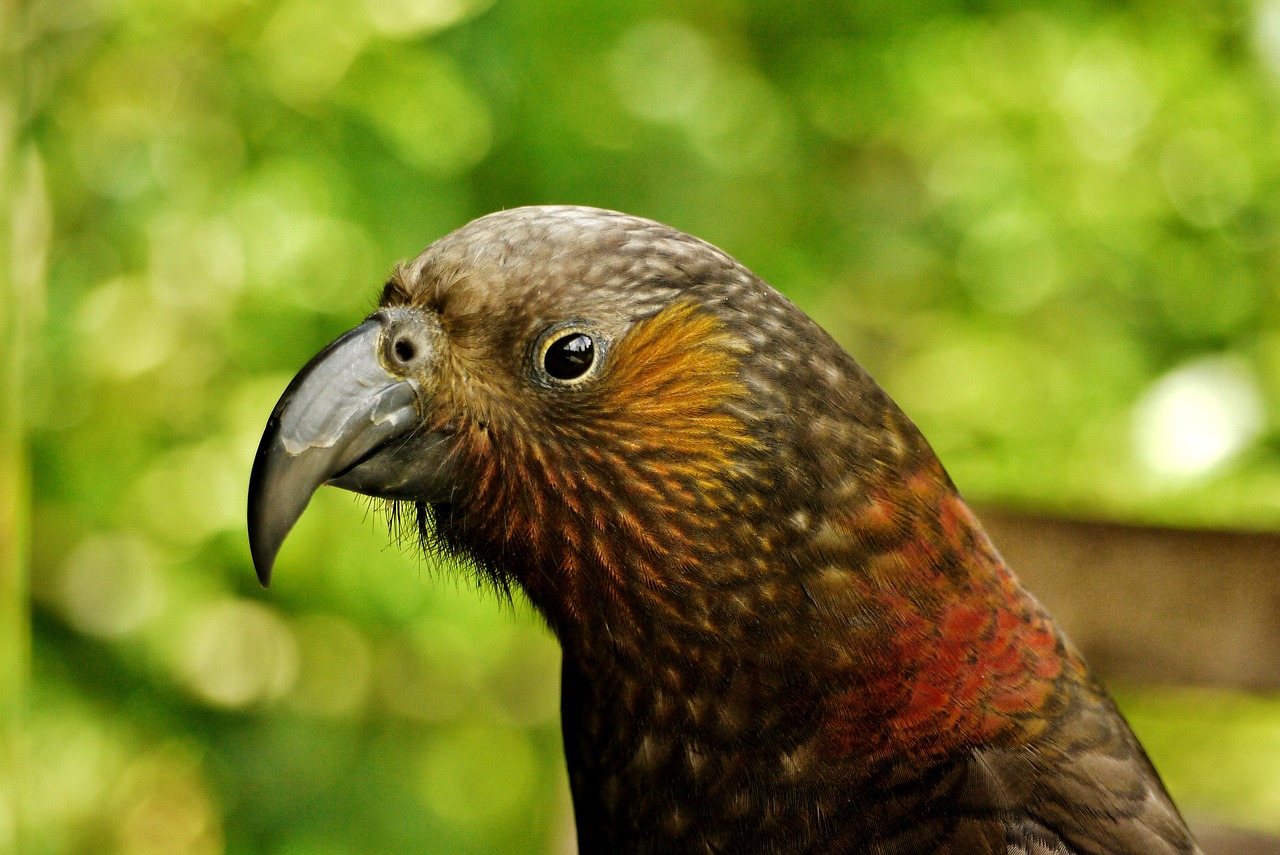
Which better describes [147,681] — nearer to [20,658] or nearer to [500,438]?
[20,658]

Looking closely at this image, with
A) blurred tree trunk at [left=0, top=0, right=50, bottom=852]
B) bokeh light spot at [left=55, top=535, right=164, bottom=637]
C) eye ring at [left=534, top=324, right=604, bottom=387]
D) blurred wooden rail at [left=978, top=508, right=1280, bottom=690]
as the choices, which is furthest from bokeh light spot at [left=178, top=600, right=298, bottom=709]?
eye ring at [left=534, top=324, right=604, bottom=387]

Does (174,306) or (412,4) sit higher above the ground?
(412,4)

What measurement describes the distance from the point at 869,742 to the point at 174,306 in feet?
7.45

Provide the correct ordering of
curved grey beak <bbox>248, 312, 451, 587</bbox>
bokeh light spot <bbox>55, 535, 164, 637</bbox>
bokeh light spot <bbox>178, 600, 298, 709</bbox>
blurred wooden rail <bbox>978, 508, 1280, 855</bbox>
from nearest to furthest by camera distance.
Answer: curved grey beak <bbox>248, 312, 451, 587</bbox>, blurred wooden rail <bbox>978, 508, 1280, 855</bbox>, bokeh light spot <bbox>55, 535, 164, 637</bbox>, bokeh light spot <bbox>178, 600, 298, 709</bbox>

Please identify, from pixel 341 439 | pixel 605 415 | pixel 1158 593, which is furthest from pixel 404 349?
pixel 1158 593

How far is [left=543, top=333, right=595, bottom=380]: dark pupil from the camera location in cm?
117

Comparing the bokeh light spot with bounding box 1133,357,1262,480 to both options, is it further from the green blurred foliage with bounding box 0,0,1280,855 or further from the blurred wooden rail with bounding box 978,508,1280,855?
the blurred wooden rail with bounding box 978,508,1280,855

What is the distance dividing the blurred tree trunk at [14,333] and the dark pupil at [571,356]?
1900 mm

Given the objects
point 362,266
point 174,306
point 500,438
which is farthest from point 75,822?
point 500,438

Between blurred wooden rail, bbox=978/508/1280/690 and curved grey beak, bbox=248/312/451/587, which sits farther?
blurred wooden rail, bbox=978/508/1280/690

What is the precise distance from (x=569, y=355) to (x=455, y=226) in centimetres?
149

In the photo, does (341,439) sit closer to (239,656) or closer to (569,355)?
(569,355)

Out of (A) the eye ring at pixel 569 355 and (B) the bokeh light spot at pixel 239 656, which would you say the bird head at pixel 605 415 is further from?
(B) the bokeh light spot at pixel 239 656

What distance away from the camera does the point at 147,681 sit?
289 centimetres
